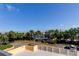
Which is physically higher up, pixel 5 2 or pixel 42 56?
pixel 5 2

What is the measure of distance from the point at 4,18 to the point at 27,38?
0.53 m

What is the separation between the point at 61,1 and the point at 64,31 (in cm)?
53

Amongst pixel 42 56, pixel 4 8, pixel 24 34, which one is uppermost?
pixel 4 8

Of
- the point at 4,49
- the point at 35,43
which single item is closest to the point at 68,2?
the point at 35,43

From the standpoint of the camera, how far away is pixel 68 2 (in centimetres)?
636

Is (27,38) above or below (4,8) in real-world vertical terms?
below

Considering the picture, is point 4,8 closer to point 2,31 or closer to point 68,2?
point 2,31

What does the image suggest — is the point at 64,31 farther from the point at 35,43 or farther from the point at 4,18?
the point at 4,18

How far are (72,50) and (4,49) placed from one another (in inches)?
46.6

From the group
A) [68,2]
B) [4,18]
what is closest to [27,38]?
[4,18]

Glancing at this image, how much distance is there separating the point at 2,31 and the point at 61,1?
1152 millimetres

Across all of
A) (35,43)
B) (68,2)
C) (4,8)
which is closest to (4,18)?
(4,8)

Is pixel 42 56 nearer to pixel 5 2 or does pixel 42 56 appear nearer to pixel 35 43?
pixel 35 43

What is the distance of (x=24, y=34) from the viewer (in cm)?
642
